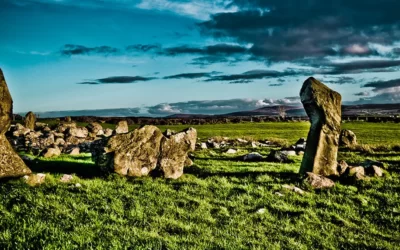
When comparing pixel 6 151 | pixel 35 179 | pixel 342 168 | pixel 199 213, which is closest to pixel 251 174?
pixel 342 168

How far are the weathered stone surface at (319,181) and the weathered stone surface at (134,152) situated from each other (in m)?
7.31

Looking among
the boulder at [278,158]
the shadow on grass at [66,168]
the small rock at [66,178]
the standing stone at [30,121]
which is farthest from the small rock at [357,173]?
the standing stone at [30,121]

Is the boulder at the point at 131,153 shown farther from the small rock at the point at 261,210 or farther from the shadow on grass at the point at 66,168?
the small rock at the point at 261,210

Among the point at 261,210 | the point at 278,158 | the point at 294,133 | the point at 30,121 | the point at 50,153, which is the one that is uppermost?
the point at 30,121

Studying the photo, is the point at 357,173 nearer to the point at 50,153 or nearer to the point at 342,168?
the point at 342,168

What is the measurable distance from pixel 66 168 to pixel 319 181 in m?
12.8

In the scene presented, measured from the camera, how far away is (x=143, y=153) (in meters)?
18.0

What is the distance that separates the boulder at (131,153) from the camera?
17.4m

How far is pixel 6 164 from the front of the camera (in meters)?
16.7

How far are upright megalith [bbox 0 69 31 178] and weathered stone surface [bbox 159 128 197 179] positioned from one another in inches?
248

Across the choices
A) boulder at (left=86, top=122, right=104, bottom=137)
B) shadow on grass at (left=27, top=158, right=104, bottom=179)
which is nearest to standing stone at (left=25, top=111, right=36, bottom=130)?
boulder at (left=86, top=122, right=104, bottom=137)

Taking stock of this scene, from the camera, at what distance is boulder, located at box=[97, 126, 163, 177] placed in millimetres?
17438

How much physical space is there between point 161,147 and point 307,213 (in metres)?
8.00

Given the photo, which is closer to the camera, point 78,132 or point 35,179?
point 35,179
